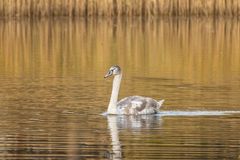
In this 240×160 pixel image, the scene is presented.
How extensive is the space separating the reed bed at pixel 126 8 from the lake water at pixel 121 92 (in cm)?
236

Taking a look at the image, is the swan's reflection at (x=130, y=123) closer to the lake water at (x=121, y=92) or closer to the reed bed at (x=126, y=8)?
the lake water at (x=121, y=92)

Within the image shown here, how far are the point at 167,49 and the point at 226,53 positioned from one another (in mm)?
1746

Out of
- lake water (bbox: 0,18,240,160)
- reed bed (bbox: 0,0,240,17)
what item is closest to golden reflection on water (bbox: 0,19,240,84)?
lake water (bbox: 0,18,240,160)

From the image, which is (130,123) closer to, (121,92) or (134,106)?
(134,106)

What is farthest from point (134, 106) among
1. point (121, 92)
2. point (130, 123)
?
point (121, 92)

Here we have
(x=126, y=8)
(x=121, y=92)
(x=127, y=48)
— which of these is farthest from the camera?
(x=126, y=8)

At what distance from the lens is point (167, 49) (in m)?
30.2

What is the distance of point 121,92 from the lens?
68.3ft

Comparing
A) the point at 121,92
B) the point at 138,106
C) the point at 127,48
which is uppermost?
the point at 138,106

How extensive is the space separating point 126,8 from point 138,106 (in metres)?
22.6

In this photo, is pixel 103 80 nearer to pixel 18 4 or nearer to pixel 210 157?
pixel 210 157

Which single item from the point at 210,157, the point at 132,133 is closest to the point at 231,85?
the point at 132,133

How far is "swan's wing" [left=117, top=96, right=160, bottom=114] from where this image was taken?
57.9 ft

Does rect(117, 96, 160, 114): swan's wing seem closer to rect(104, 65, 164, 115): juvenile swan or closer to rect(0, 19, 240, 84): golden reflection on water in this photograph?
rect(104, 65, 164, 115): juvenile swan
